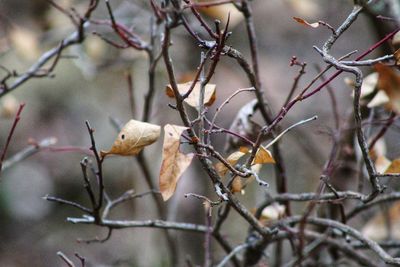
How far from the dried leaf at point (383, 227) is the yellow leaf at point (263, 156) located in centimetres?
68

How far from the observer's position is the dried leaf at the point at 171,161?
0.72 metres

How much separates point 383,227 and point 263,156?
74 centimetres

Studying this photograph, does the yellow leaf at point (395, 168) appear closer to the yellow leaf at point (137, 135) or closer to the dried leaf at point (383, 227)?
the yellow leaf at point (137, 135)

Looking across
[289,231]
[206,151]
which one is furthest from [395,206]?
[206,151]

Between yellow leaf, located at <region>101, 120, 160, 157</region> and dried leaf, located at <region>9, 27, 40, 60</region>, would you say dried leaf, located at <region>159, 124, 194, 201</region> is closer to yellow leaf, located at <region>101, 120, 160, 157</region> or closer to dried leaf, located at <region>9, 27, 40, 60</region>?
yellow leaf, located at <region>101, 120, 160, 157</region>

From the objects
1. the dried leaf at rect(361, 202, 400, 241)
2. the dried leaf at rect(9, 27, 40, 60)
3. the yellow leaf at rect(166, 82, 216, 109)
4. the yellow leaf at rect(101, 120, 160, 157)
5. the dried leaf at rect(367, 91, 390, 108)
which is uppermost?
the dried leaf at rect(9, 27, 40, 60)

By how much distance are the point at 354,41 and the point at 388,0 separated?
1843mm

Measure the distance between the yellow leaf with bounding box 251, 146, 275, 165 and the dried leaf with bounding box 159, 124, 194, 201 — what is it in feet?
0.33

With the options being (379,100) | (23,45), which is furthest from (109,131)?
(379,100)

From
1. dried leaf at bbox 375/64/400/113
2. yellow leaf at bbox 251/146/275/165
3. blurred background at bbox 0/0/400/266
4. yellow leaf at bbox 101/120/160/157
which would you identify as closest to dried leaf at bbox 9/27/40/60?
blurred background at bbox 0/0/400/266

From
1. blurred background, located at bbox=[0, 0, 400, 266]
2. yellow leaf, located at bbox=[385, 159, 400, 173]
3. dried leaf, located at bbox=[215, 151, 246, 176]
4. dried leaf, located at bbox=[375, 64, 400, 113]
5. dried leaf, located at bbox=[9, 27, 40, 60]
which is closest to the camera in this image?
dried leaf, located at bbox=[375, 64, 400, 113]

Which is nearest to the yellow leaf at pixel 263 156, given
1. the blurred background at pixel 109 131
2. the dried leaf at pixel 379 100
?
the dried leaf at pixel 379 100

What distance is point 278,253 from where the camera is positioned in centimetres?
126

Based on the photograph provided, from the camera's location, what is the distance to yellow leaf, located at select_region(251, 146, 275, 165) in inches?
30.1
